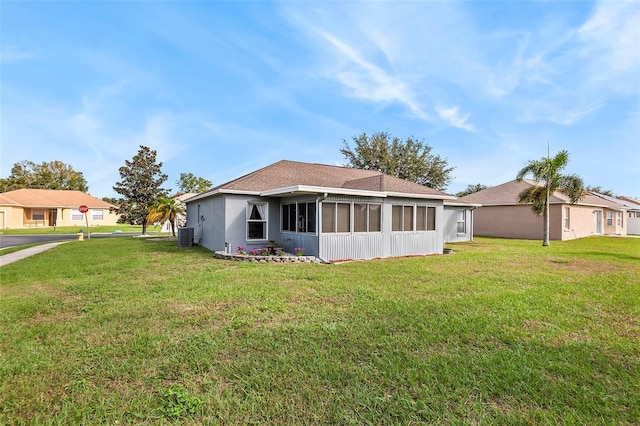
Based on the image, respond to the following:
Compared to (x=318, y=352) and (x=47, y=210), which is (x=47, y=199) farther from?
(x=318, y=352)

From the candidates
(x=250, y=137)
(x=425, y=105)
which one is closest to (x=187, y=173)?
(x=250, y=137)

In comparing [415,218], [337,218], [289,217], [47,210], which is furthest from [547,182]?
[47,210]

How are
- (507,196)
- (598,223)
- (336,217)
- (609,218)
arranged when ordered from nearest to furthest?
(336,217) < (507,196) < (598,223) < (609,218)

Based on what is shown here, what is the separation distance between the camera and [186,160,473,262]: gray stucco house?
1081cm

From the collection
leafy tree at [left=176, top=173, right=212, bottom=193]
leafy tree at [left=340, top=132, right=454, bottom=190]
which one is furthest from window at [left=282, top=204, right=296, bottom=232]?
leafy tree at [left=176, top=173, right=212, bottom=193]

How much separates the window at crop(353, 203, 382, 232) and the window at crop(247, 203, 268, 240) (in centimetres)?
392

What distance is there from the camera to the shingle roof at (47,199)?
108 ft

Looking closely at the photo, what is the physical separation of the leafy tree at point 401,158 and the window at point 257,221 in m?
23.7

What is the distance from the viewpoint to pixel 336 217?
1091cm

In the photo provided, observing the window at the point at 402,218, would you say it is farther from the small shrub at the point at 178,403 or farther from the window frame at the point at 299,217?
the small shrub at the point at 178,403

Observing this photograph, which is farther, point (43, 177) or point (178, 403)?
point (43, 177)

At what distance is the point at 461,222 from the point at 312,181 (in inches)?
482

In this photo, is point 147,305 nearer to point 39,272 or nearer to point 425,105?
point 39,272

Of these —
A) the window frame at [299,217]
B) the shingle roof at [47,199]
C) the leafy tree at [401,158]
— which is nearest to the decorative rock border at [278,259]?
the window frame at [299,217]
